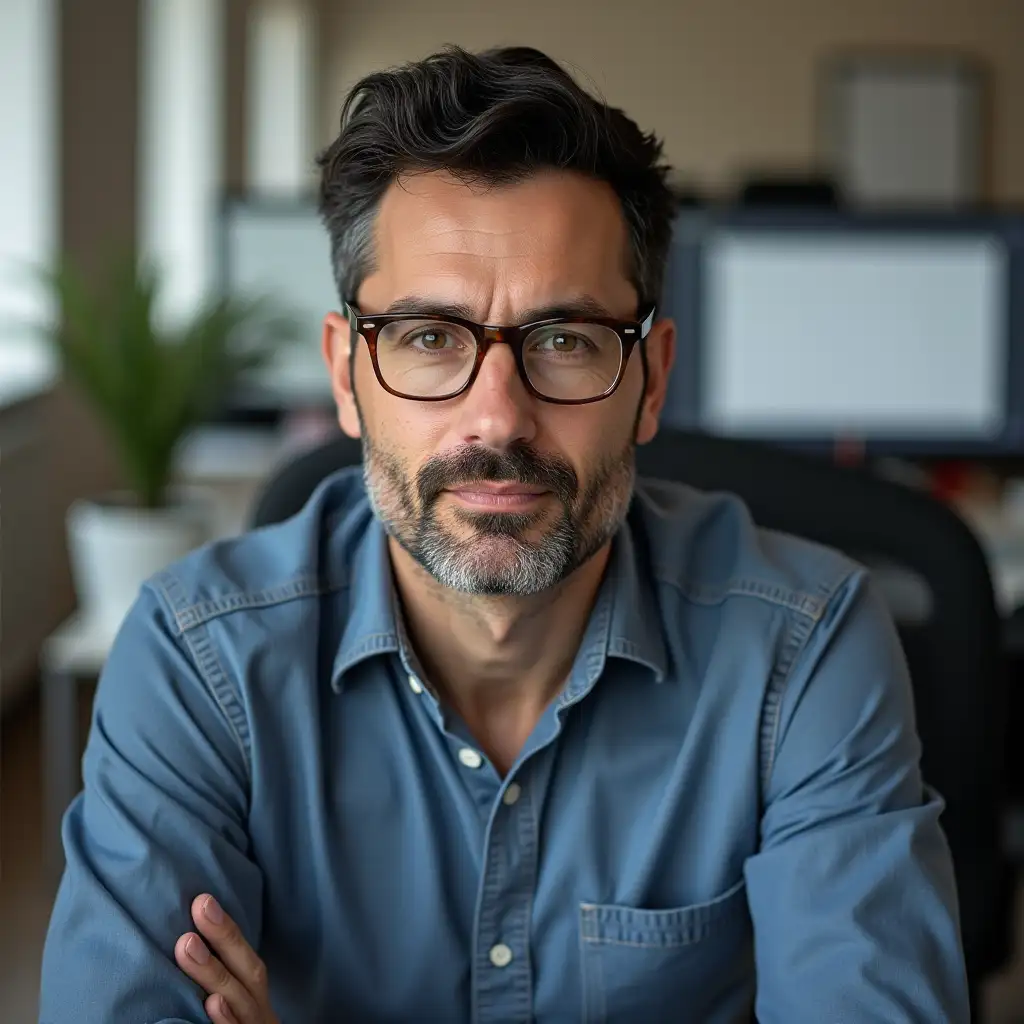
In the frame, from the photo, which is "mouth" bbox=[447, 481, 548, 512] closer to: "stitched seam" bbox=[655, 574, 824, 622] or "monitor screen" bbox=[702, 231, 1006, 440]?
"stitched seam" bbox=[655, 574, 824, 622]

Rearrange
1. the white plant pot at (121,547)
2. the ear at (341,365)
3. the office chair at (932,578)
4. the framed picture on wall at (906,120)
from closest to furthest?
the ear at (341,365), the office chair at (932,578), the white plant pot at (121,547), the framed picture on wall at (906,120)

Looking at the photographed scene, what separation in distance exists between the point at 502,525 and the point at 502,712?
0.70 feet

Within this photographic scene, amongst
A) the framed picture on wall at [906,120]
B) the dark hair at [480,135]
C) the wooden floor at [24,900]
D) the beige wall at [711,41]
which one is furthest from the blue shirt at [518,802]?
the framed picture on wall at [906,120]

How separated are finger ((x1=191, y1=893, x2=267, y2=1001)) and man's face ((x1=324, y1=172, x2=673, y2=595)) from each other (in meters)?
0.31

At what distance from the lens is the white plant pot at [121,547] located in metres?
2.66

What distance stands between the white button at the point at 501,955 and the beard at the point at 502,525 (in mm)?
298

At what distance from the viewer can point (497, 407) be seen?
121cm

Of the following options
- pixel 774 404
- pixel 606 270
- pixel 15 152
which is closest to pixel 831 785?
pixel 606 270

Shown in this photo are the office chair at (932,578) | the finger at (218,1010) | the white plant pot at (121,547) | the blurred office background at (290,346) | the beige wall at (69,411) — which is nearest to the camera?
the finger at (218,1010)

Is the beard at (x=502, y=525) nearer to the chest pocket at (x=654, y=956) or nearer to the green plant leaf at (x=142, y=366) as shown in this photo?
the chest pocket at (x=654, y=956)

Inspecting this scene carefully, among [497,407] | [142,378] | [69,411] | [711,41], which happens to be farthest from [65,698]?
[711,41]

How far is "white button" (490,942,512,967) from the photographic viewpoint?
4.23 feet

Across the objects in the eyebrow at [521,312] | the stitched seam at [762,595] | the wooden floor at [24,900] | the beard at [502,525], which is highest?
the eyebrow at [521,312]

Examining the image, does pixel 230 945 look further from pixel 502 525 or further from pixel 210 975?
Result: pixel 502 525
